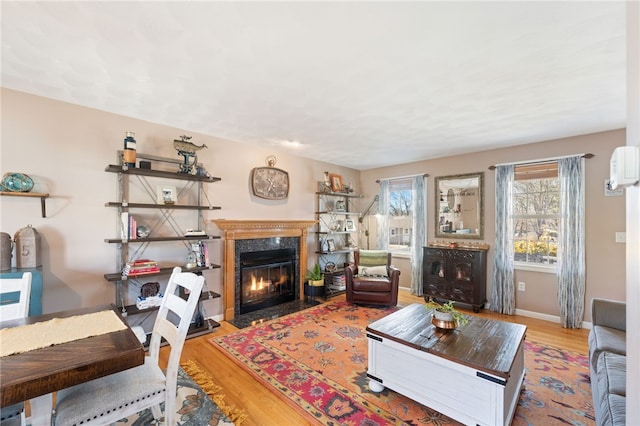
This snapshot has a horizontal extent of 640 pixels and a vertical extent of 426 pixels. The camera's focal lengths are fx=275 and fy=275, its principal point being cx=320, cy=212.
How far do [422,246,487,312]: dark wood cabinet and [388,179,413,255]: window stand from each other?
0.82 m

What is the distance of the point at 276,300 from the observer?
445 centimetres

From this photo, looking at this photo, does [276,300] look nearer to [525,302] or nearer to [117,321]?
[117,321]

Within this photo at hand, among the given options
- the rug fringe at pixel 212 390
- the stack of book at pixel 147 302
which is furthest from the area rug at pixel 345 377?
the stack of book at pixel 147 302

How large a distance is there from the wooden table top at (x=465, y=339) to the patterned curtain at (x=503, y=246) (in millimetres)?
1990

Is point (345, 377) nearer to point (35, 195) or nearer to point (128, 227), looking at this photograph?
point (128, 227)

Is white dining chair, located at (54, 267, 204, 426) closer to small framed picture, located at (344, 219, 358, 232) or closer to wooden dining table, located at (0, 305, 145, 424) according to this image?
wooden dining table, located at (0, 305, 145, 424)

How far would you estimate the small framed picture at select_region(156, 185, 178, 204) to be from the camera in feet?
10.4

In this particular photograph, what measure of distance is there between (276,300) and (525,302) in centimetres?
375

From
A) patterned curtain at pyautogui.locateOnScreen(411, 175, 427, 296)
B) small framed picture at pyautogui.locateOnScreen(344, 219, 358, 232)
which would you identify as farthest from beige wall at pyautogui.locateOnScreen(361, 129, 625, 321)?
small framed picture at pyautogui.locateOnScreen(344, 219, 358, 232)

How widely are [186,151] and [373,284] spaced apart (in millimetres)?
3204

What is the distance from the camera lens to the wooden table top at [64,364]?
3.33 ft

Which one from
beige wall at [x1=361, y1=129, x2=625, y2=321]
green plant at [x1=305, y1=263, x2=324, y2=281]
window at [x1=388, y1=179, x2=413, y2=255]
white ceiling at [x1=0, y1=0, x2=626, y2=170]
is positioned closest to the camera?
white ceiling at [x1=0, y1=0, x2=626, y2=170]

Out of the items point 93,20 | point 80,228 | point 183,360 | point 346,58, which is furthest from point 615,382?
point 80,228

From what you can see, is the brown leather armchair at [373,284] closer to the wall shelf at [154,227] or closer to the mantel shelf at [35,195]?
the wall shelf at [154,227]
